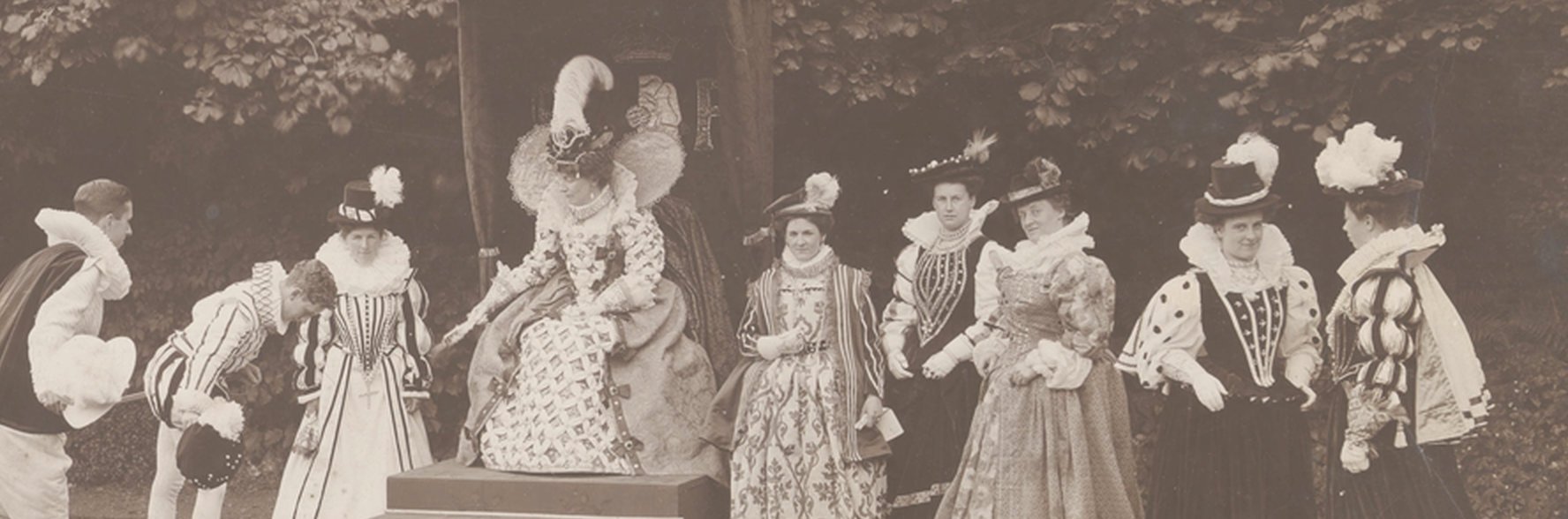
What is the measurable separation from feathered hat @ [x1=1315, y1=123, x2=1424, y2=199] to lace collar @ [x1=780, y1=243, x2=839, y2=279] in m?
1.99

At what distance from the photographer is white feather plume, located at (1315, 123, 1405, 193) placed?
6.73 meters

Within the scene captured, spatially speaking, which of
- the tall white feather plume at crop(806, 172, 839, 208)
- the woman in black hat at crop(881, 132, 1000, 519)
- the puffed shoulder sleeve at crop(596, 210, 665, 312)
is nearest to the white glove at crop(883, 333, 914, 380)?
the woman in black hat at crop(881, 132, 1000, 519)

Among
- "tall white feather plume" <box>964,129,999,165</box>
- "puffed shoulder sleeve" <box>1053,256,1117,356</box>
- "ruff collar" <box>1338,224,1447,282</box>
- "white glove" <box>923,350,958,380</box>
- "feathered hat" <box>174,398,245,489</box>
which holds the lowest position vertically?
"feathered hat" <box>174,398,245,489</box>

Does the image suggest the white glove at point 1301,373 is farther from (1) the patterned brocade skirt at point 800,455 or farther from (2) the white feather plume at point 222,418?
(2) the white feather plume at point 222,418

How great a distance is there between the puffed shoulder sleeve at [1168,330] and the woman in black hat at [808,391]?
1112 millimetres

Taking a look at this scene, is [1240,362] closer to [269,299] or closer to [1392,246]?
[1392,246]

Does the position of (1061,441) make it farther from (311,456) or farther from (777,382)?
(311,456)

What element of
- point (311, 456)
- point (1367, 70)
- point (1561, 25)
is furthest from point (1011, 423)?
point (311, 456)

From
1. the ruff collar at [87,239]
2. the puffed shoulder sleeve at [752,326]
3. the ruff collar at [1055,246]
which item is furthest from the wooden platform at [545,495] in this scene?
the ruff collar at [87,239]

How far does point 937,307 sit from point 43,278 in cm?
416

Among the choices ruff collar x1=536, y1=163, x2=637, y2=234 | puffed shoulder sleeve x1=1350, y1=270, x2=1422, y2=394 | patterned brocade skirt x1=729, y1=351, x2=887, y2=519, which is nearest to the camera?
puffed shoulder sleeve x1=1350, y1=270, x2=1422, y2=394

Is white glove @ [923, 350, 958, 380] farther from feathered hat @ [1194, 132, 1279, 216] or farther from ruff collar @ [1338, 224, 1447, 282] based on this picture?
ruff collar @ [1338, 224, 1447, 282]

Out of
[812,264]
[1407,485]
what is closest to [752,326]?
[812,264]

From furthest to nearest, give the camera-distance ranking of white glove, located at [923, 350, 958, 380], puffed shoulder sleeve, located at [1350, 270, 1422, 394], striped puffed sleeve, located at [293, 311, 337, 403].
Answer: striped puffed sleeve, located at [293, 311, 337, 403], white glove, located at [923, 350, 958, 380], puffed shoulder sleeve, located at [1350, 270, 1422, 394]
